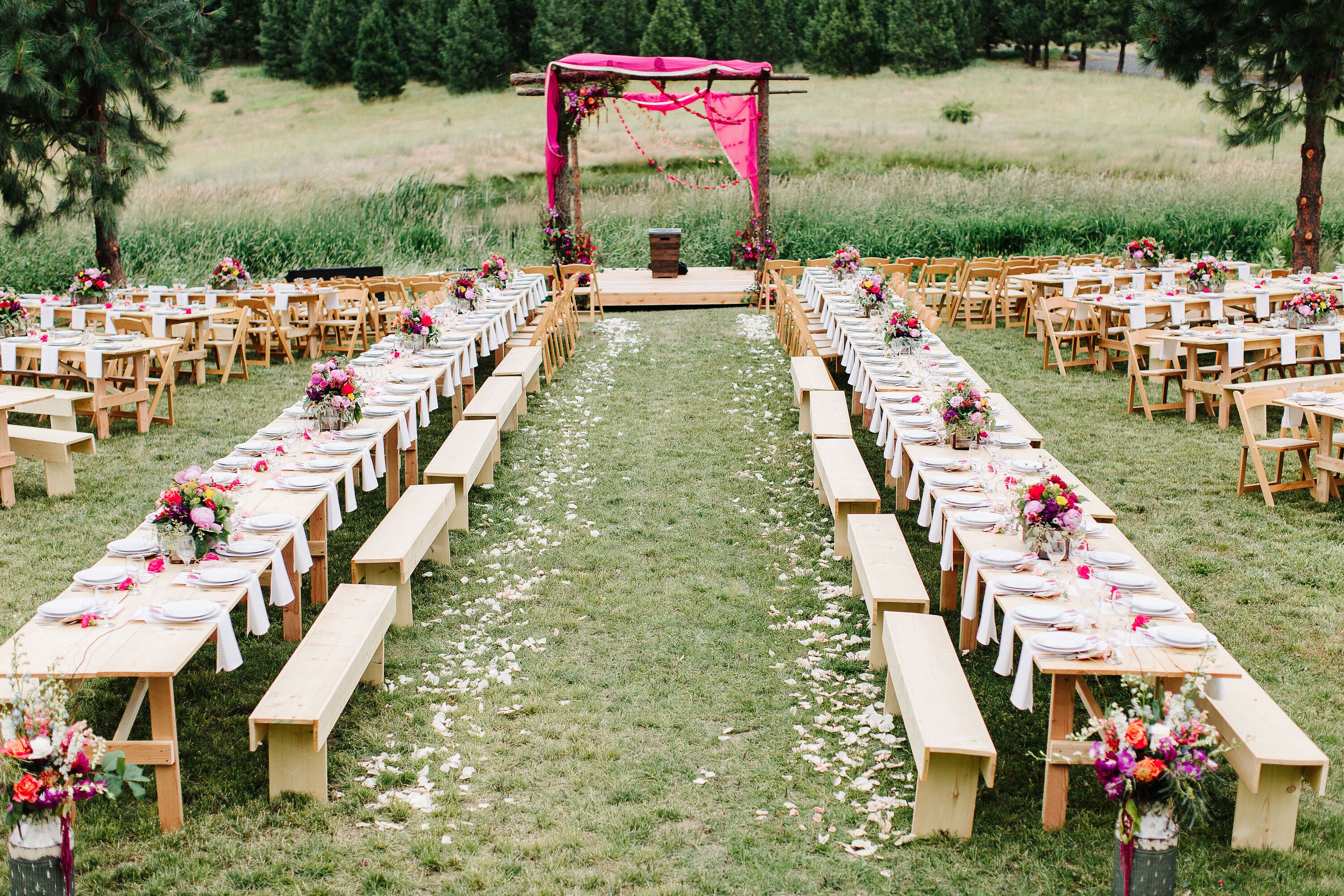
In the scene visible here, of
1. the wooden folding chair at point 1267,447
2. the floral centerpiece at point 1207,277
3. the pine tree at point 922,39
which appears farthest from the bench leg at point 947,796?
the pine tree at point 922,39

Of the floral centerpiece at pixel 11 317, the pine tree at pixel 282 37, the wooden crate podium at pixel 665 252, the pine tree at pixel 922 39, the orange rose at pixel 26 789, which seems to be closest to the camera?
the orange rose at pixel 26 789

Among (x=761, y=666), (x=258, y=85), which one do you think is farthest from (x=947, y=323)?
(x=258, y=85)

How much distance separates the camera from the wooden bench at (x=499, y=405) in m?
8.53

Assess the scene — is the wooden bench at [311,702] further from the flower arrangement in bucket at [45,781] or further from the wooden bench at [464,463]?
the wooden bench at [464,463]

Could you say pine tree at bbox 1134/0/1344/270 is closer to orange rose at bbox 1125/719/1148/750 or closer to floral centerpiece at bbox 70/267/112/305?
floral centerpiece at bbox 70/267/112/305

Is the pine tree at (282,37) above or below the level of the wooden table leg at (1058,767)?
above

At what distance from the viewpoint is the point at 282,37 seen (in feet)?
168

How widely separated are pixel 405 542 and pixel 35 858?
260 cm

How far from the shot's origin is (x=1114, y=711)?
11.0 feet

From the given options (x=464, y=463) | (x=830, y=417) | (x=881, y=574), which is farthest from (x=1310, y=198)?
(x=464, y=463)

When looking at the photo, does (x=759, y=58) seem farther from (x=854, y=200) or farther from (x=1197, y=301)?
(x=1197, y=301)

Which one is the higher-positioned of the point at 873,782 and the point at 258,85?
the point at 258,85

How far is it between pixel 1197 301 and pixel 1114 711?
9.49 meters

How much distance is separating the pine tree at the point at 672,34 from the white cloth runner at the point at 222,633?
44.6 m
